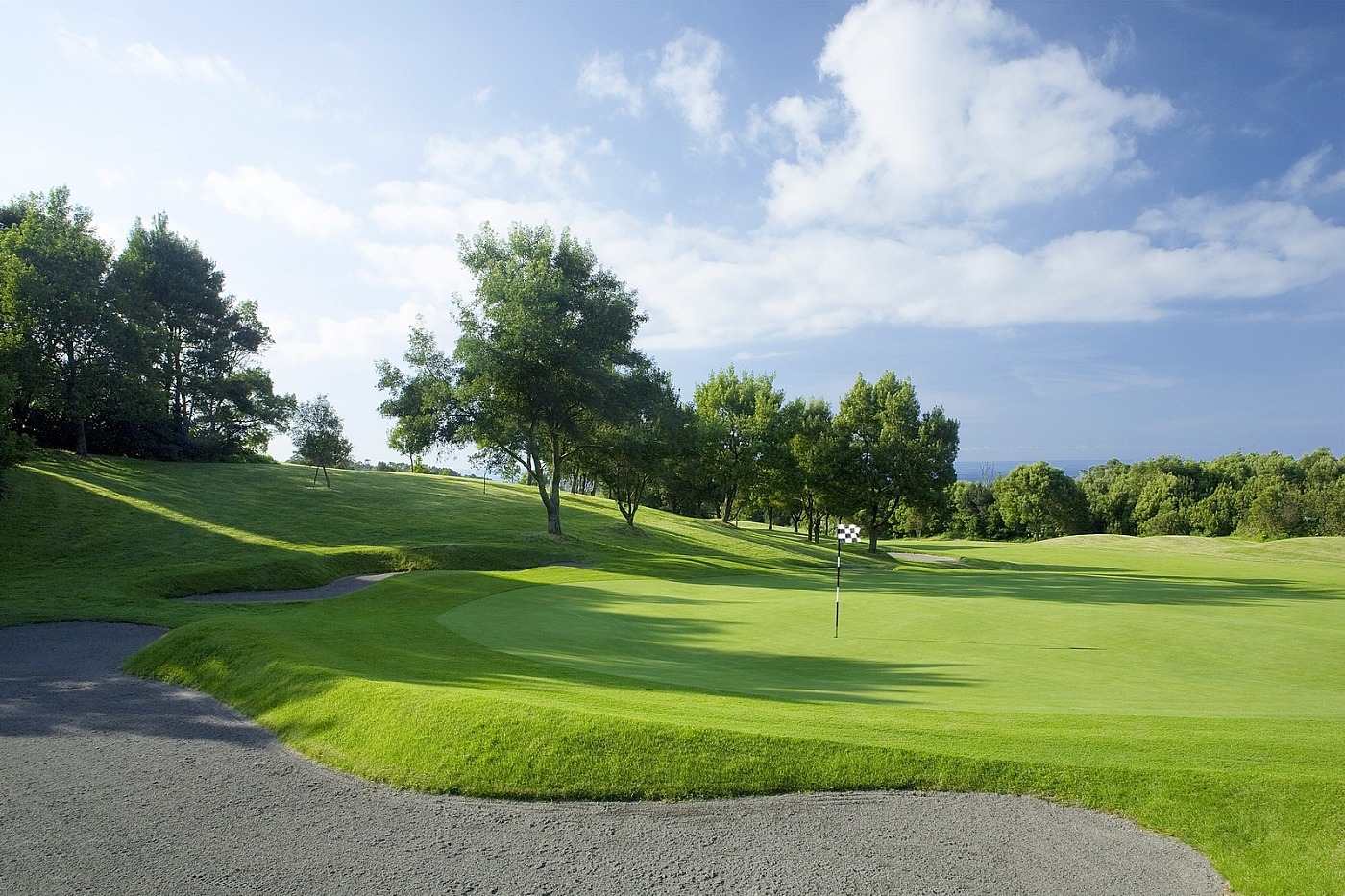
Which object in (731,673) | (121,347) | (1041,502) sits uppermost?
(121,347)

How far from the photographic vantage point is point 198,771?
Answer: 8.10 metres

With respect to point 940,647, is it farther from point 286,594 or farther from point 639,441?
point 639,441

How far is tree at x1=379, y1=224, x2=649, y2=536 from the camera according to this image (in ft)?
119

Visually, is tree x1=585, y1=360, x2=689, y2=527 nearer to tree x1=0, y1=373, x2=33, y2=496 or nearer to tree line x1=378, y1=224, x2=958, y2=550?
tree line x1=378, y1=224, x2=958, y2=550

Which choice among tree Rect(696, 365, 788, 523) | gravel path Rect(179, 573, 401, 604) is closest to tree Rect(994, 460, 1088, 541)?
tree Rect(696, 365, 788, 523)

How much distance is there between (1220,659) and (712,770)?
1361 cm

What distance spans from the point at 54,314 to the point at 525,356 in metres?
25.9

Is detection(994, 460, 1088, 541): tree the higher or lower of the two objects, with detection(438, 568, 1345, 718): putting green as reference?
higher

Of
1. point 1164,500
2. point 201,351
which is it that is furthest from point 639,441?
point 1164,500

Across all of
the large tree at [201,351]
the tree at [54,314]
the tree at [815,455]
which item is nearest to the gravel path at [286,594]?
the tree at [54,314]

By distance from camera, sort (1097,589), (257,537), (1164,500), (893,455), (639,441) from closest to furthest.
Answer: (1097,589) → (257,537) → (639,441) → (893,455) → (1164,500)

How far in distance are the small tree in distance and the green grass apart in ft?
36.3

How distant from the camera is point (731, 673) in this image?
13062mm

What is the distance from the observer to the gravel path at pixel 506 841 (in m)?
5.78
